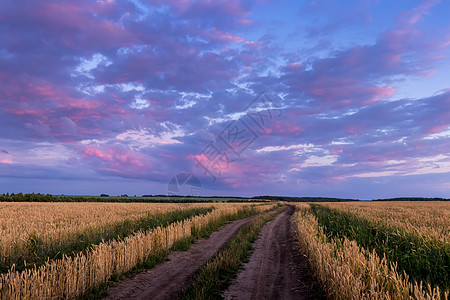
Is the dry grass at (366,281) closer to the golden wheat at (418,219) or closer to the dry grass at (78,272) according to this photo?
the golden wheat at (418,219)

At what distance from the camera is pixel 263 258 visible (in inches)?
495

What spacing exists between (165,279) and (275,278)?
411 cm

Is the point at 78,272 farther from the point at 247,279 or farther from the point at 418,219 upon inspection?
the point at 418,219

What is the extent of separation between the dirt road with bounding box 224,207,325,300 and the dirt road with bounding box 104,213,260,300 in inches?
74.9

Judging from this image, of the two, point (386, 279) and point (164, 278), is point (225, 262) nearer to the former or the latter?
point (164, 278)

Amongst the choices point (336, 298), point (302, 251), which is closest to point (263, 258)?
point (302, 251)

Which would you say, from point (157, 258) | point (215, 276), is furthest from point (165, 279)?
point (157, 258)

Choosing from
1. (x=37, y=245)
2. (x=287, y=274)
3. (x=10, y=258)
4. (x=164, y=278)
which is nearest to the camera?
(x=164, y=278)

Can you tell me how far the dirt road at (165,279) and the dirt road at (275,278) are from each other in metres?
1.90

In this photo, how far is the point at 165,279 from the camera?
30.6ft

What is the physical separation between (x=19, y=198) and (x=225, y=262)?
8593cm

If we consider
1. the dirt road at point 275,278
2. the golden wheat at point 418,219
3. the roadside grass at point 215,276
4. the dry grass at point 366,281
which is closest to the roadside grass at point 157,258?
the roadside grass at point 215,276

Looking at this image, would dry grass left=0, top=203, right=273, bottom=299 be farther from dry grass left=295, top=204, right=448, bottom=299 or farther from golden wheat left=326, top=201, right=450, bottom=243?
golden wheat left=326, top=201, right=450, bottom=243

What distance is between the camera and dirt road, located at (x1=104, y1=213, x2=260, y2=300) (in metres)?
7.95
